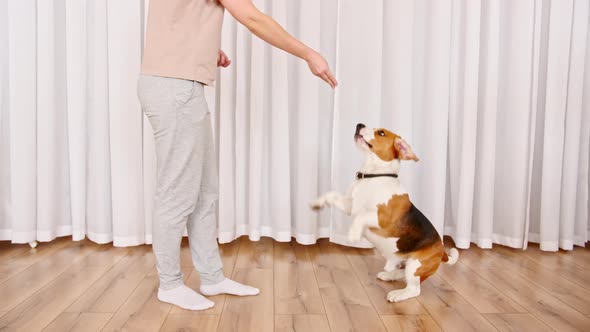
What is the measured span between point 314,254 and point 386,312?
800 mm

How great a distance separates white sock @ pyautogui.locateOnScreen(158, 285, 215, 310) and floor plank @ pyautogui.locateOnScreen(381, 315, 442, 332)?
65cm

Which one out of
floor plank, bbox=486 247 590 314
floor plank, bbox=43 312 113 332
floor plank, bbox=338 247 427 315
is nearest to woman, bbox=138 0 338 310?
floor plank, bbox=43 312 113 332

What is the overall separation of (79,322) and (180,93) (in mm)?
852

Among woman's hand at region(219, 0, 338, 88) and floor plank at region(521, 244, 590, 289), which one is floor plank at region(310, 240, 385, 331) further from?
floor plank at region(521, 244, 590, 289)

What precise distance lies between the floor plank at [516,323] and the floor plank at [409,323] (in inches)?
8.8

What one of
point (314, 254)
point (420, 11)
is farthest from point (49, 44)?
point (420, 11)

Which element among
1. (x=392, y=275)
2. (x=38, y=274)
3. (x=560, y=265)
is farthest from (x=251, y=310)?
(x=560, y=265)

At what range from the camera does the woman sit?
1589 millimetres

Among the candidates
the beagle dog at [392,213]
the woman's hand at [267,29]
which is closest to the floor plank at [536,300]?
the beagle dog at [392,213]

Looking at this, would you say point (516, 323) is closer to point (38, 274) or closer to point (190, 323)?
point (190, 323)

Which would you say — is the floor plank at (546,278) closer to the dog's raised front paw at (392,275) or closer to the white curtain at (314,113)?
the white curtain at (314,113)

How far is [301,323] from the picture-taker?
1584 mm

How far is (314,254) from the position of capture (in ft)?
8.05

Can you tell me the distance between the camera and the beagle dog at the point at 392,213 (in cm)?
182
